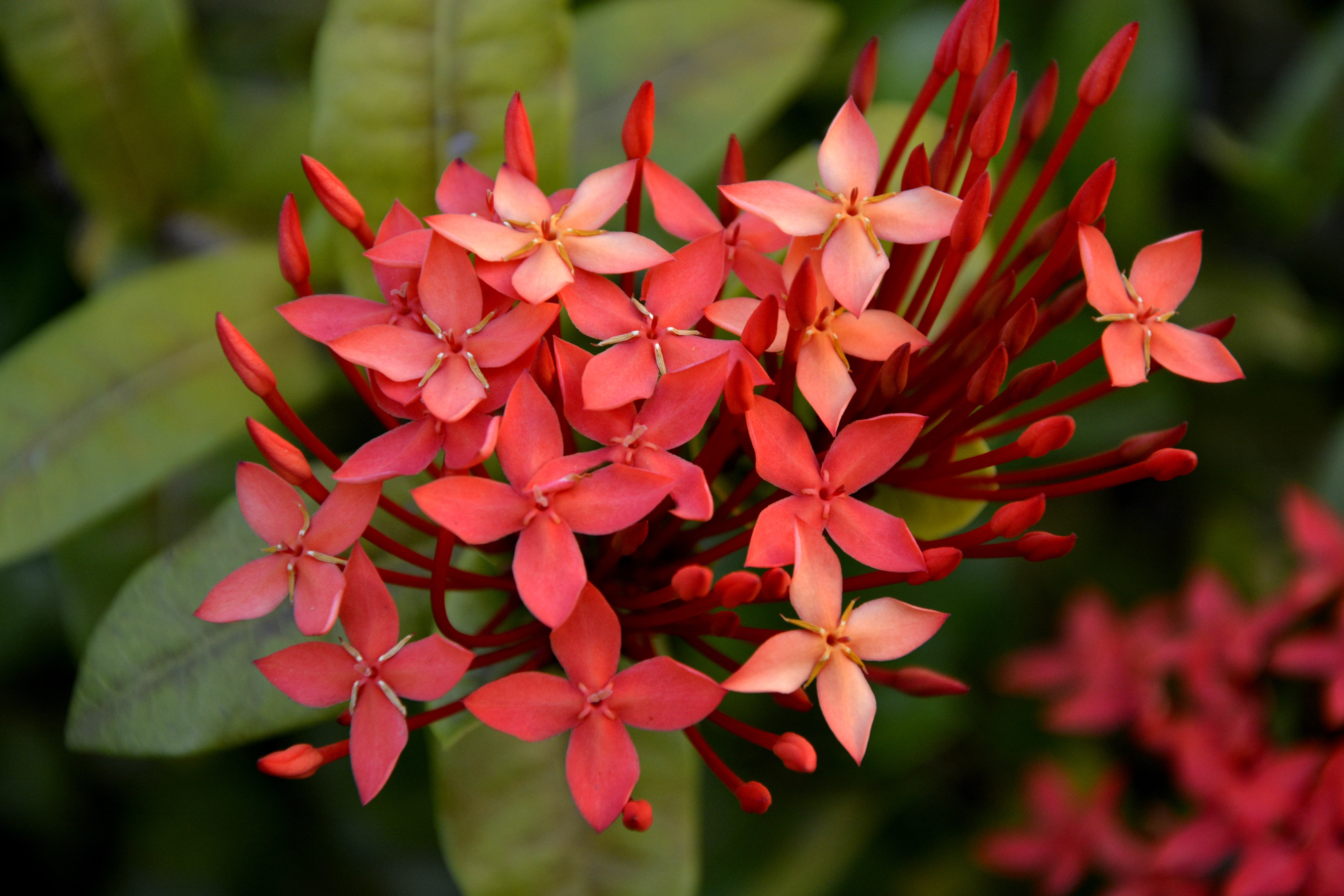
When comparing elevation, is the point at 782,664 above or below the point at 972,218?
below

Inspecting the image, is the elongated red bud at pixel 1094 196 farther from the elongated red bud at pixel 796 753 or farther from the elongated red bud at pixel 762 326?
the elongated red bud at pixel 796 753

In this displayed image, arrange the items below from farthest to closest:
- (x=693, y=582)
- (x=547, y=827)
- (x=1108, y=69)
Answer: (x=547, y=827), (x=1108, y=69), (x=693, y=582)

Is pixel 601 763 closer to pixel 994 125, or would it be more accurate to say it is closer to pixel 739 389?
pixel 739 389

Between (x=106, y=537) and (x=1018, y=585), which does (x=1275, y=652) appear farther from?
(x=106, y=537)

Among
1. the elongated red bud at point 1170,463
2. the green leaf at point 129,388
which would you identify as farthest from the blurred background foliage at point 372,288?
the elongated red bud at point 1170,463

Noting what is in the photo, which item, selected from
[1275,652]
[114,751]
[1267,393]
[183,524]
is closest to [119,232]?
[183,524]

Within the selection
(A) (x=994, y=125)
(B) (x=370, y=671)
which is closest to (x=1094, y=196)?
(A) (x=994, y=125)
